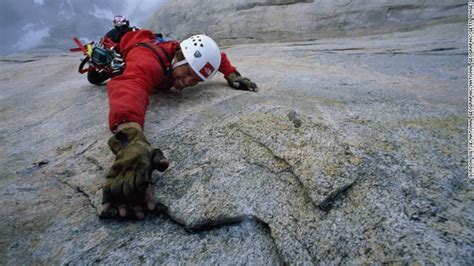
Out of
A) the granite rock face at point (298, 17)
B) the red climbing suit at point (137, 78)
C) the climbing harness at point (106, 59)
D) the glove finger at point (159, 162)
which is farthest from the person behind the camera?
the granite rock face at point (298, 17)

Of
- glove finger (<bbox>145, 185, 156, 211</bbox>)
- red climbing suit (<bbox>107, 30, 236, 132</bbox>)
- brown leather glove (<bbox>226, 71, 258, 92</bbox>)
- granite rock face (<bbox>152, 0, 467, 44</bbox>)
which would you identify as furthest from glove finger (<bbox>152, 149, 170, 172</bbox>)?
granite rock face (<bbox>152, 0, 467, 44</bbox>)

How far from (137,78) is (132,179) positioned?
1324 mm

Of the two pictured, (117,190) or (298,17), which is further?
(298,17)

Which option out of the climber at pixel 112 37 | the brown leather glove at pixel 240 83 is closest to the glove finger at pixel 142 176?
the brown leather glove at pixel 240 83

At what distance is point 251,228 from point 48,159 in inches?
74.7

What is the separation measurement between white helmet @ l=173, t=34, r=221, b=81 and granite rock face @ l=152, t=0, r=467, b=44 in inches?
366

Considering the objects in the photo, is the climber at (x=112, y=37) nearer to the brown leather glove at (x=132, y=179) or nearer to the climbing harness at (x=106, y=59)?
the climbing harness at (x=106, y=59)

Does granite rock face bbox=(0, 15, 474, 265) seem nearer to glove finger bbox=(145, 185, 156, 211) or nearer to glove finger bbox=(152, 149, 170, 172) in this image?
glove finger bbox=(145, 185, 156, 211)

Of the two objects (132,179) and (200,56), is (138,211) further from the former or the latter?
(200,56)

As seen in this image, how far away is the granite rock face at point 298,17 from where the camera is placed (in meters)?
10.7

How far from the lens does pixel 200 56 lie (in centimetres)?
349

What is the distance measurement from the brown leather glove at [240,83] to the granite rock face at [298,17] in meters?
8.96

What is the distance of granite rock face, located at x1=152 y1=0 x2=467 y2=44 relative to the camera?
35.0 feet

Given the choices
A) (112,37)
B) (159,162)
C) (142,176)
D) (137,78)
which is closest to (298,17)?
(112,37)
